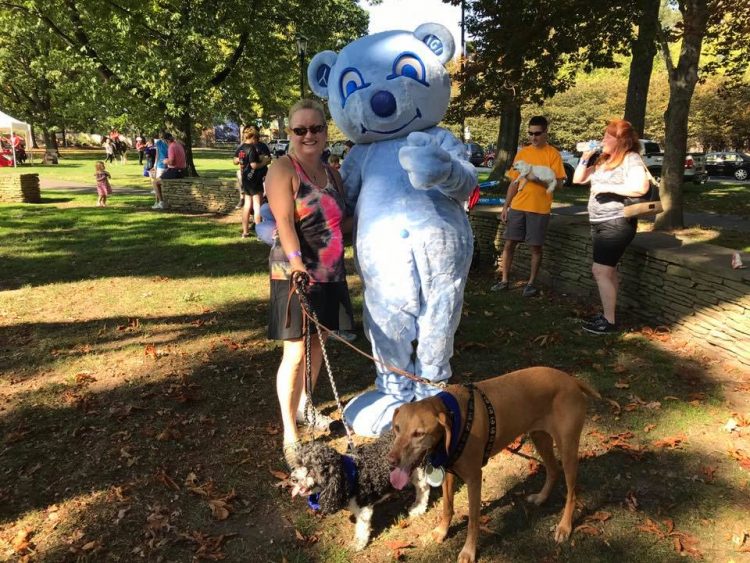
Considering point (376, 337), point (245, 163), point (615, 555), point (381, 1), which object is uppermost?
point (381, 1)

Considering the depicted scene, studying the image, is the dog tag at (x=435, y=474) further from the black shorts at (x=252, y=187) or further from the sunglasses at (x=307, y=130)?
the black shorts at (x=252, y=187)

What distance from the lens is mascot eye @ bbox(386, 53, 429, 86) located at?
10.7ft

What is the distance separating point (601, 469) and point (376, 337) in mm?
1564

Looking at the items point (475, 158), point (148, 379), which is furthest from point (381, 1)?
point (148, 379)

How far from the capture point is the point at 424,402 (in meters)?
2.26

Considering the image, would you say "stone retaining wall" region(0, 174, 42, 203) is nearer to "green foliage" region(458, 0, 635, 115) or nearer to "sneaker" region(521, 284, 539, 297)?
"green foliage" region(458, 0, 635, 115)

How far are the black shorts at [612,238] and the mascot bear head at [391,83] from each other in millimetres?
2198

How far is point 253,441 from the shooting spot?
11.8 ft

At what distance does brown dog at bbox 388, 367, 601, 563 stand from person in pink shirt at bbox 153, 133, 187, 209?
494 inches

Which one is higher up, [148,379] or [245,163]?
[245,163]

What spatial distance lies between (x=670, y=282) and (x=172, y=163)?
463 inches

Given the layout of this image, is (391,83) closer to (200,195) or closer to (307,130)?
(307,130)

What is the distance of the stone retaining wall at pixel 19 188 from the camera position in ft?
46.4

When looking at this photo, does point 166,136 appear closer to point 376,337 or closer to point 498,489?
point 376,337
